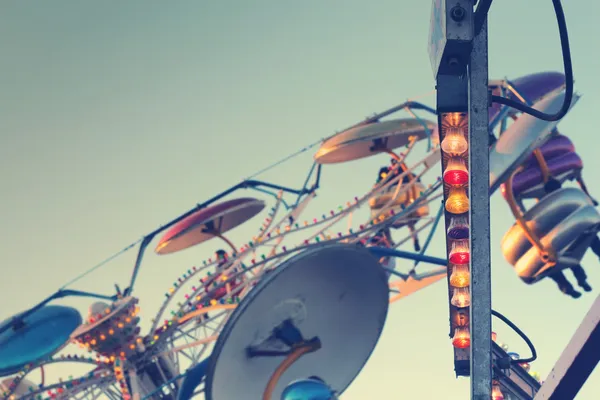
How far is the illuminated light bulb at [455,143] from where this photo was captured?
5668 mm

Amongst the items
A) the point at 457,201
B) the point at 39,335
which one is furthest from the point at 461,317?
the point at 39,335

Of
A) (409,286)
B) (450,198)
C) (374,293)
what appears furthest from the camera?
(409,286)

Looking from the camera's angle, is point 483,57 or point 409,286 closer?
point 483,57

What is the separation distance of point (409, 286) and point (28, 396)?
43.0 ft

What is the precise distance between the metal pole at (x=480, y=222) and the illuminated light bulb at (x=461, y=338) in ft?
2.76

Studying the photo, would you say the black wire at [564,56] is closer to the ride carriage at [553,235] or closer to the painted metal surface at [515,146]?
the painted metal surface at [515,146]

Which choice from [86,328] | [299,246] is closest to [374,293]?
[299,246]

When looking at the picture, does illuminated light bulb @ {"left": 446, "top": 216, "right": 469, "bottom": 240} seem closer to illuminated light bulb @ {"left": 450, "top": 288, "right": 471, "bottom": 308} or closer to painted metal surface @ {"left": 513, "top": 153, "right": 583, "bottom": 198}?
illuminated light bulb @ {"left": 450, "top": 288, "right": 471, "bottom": 308}

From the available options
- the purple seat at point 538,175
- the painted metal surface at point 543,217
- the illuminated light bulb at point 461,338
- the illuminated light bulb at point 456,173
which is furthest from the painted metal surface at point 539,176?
the illuminated light bulb at point 456,173

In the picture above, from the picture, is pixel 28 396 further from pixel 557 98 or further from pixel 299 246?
pixel 557 98

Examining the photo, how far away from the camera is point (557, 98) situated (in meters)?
21.6

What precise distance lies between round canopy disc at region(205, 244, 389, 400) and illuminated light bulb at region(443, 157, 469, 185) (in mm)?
12813

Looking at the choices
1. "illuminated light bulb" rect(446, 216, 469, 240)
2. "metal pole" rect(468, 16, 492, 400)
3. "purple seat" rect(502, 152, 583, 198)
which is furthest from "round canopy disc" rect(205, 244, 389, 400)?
"metal pole" rect(468, 16, 492, 400)

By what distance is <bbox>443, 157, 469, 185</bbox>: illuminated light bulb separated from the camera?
567 centimetres
